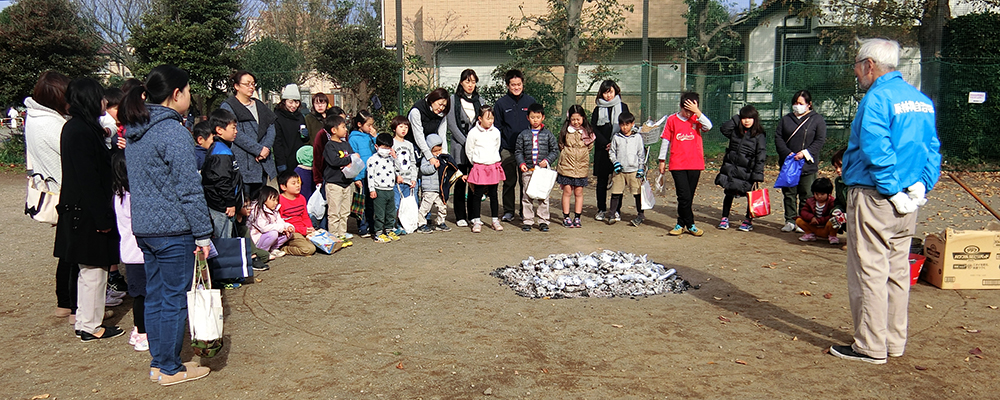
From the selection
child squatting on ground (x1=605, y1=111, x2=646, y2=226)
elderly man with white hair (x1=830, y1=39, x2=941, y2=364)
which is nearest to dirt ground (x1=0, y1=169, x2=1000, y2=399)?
elderly man with white hair (x1=830, y1=39, x2=941, y2=364)

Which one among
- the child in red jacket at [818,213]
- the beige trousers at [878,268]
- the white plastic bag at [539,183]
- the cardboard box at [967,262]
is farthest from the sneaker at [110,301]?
the child in red jacket at [818,213]

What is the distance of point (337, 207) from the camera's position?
25.9ft

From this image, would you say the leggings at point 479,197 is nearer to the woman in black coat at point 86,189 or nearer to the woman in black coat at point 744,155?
the woman in black coat at point 744,155

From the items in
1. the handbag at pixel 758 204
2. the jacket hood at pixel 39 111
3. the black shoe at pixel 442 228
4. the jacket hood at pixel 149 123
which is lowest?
the black shoe at pixel 442 228

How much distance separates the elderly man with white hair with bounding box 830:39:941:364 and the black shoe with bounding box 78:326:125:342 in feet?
16.1

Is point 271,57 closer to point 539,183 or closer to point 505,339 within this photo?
point 539,183

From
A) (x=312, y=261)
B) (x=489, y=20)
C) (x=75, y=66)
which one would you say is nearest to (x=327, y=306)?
(x=312, y=261)

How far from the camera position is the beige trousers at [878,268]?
417 cm

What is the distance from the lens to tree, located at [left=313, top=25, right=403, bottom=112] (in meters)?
18.0

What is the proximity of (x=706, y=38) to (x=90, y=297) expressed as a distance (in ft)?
58.3

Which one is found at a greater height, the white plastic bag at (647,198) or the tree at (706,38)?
the tree at (706,38)

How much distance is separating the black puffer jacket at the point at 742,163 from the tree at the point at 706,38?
35.1ft

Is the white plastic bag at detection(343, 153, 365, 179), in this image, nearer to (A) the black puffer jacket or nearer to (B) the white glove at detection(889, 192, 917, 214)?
(A) the black puffer jacket

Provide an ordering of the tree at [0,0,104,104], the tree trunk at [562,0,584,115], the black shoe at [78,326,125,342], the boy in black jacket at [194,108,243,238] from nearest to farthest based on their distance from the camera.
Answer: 1. the black shoe at [78,326,125,342]
2. the boy in black jacket at [194,108,243,238]
3. the tree trunk at [562,0,584,115]
4. the tree at [0,0,104,104]
